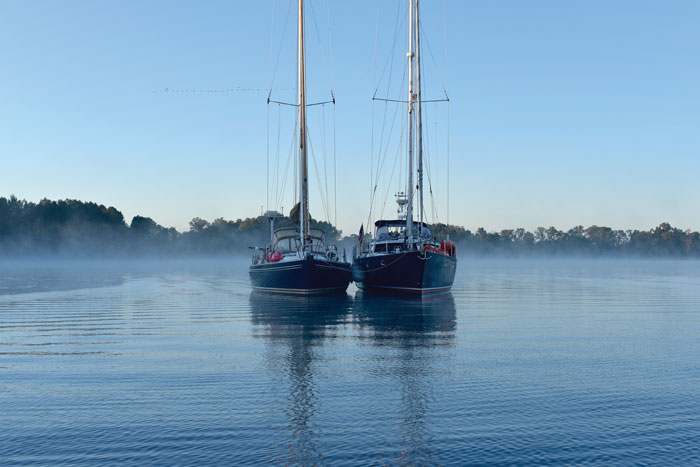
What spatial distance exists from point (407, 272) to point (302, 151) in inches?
477

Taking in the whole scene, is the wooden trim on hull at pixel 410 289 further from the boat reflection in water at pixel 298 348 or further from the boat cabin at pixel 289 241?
the boat cabin at pixel 289 241

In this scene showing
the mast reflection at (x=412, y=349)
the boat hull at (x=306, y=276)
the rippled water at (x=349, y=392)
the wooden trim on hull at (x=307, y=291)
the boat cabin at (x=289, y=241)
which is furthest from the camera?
the boat cabin at (x=289, y=241)

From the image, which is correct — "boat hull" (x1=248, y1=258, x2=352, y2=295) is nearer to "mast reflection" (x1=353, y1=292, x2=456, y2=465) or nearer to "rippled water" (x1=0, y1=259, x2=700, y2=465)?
"mast reflection" (x1=353, y1=292, x2=456, y2=465)

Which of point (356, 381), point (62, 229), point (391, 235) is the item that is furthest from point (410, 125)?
point (62, 229)

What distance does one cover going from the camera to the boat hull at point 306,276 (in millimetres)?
35875

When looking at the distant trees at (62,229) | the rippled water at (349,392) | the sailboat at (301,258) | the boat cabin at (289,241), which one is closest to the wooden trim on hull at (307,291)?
the sailboat at (301,258)

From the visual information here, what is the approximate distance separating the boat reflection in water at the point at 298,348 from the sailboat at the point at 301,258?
3.61 ft

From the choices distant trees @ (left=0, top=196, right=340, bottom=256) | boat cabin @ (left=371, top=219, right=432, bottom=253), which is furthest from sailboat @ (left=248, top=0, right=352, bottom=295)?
distant trees @ (left=0, top=196, right=340, bottom=256)

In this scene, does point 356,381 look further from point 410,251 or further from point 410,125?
point 410,125

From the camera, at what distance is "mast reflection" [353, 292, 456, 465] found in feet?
27.4

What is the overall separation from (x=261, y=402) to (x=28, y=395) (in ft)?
15.9

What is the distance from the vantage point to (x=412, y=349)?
55.3 ft

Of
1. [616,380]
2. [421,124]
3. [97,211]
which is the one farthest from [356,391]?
[97,211]

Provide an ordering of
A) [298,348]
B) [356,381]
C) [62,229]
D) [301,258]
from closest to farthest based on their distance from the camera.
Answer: [356,381] → [298,348] → [301,258] → [62,229]
